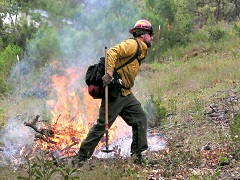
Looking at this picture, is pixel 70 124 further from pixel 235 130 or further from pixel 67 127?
pixel 235 130

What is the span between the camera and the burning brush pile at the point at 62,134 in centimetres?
609

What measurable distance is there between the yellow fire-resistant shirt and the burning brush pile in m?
1.05

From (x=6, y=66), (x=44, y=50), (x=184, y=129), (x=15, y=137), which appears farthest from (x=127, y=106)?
(x=44, y=50)

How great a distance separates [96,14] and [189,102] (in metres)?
10.6

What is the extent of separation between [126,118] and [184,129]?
1766 millimetres

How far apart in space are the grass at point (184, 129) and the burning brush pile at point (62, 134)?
542 millimetres

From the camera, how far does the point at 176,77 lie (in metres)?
12.2

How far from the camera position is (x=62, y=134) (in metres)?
6.44

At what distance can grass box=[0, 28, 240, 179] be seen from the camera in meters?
4.52

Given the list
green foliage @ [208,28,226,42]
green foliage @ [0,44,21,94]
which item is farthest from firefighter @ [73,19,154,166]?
green foliage @ [208,28,226,42]

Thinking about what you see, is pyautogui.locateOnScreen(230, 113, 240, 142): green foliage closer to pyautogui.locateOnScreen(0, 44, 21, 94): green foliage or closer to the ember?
the ember

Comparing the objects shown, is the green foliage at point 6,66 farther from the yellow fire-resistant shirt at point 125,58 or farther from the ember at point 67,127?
the yellow fire-resistant shirt at point 125,58

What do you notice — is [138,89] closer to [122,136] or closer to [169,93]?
[169,93]

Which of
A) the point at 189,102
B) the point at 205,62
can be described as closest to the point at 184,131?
the point at 189,102
